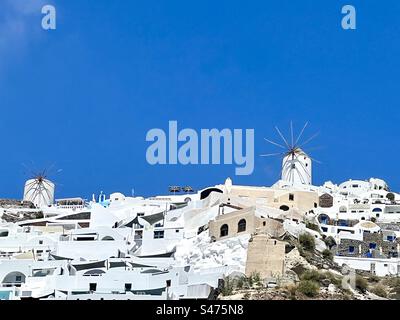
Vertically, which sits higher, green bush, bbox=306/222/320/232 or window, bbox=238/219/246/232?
green bush, bbox=306/222/320/232

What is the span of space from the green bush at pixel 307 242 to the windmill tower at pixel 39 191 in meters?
21.8

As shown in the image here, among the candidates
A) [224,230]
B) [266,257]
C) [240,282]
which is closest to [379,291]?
[266,257]

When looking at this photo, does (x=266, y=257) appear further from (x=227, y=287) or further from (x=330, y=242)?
(x=330, y=242)

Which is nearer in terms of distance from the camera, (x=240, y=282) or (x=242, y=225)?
(x=240, y=282)

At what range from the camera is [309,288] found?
24656 millimetres

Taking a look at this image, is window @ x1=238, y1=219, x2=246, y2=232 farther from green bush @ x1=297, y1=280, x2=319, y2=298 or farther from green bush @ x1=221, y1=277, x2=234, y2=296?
green bush @ x1=297, y1=280, x2=319, y2=298

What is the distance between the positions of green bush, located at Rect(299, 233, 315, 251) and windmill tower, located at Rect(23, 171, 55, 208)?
21.8 meters

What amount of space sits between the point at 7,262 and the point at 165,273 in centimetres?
590

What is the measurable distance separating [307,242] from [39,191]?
23305mm

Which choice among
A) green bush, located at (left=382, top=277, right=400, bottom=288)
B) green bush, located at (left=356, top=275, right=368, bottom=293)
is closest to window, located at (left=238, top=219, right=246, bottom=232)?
green bush, located at (left=356, top=275, right=368, bottom=293)

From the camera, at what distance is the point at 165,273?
1038 inches

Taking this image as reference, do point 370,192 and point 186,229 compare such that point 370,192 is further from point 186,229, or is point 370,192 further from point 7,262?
point 7,262

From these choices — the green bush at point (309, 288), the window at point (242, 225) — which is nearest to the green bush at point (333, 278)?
the green bush at point (309, 288)

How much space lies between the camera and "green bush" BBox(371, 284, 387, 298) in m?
26.6
